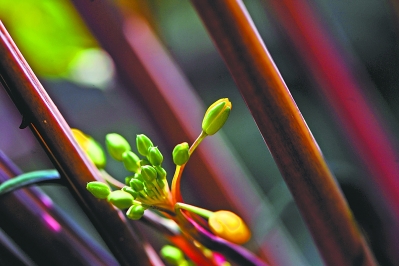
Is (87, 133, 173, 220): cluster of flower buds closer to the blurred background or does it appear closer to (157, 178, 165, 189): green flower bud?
(157, 178, 165, 189): green flower bud

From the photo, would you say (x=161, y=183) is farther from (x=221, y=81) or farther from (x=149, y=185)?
(x=221, y=81)


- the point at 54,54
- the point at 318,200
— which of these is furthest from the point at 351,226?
the point at 54,54

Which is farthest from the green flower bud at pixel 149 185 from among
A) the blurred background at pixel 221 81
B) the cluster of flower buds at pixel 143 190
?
the blurred background at pixel 221 81

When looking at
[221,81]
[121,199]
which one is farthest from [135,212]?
[221,81]

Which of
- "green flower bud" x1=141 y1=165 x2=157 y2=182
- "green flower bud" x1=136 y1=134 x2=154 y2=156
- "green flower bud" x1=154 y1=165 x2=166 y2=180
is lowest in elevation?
"green flower bud" x1=154 y1=165 x2=166 y2=180

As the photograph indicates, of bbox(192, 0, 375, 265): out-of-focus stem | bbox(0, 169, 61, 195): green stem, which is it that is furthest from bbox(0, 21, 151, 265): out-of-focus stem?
bbox(192, 0, 375, 265): out-of-focus stem

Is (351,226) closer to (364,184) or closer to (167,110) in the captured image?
(364,184)
